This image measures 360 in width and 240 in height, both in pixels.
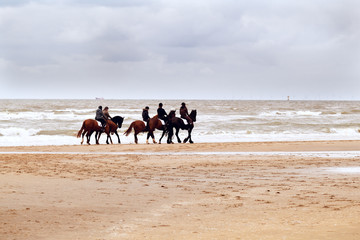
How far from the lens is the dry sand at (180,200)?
22.1ft

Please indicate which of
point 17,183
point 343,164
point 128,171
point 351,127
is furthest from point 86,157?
point 351,127

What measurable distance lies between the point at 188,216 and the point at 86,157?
36.4ft

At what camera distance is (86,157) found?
18.2 meters

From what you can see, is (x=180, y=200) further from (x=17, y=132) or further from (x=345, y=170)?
(x=17, y=132)

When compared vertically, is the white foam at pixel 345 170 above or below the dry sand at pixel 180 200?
below

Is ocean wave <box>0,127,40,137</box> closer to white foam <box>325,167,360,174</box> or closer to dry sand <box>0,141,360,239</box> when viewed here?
dry sand <box>0,141,360,239</box>

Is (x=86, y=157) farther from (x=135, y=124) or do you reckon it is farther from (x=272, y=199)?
(x=272, y=199)

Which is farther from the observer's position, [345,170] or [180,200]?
[345,170]

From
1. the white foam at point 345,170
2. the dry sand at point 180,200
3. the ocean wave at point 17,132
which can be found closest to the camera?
the dry sand at point 180,200

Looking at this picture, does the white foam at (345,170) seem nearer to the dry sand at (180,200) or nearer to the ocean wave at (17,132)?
the dry sand at (180,200)

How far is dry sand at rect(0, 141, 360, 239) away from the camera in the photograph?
673 centimetres

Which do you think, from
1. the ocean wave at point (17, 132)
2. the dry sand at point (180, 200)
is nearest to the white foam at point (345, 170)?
the dry sand at point (180, 200)

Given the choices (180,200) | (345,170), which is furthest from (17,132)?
(180,200)

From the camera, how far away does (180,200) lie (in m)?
9.02
